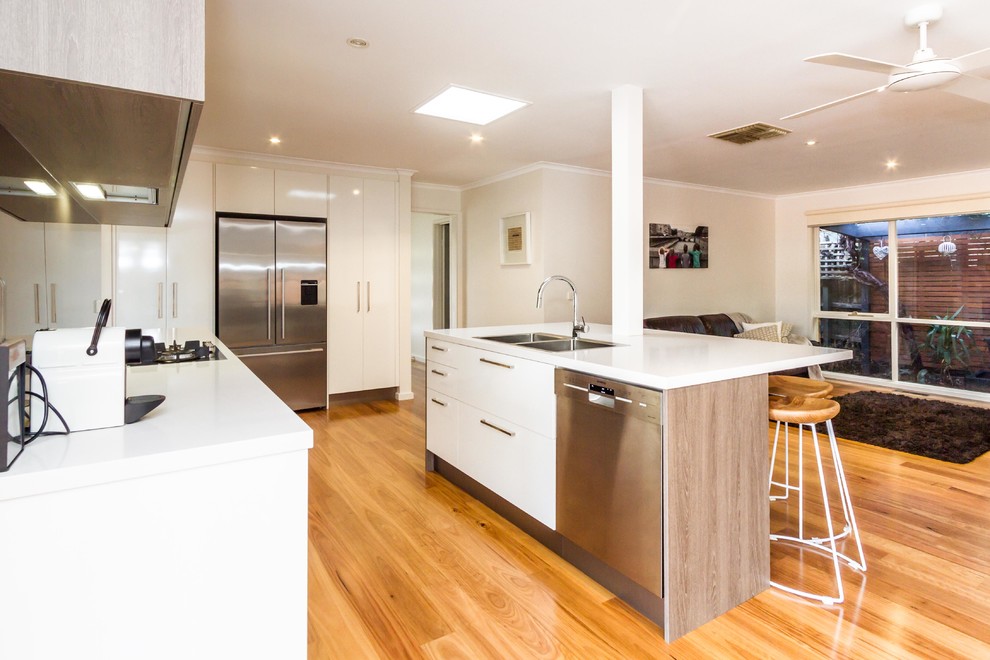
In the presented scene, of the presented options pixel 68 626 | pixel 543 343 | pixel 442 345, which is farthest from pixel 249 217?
pixel 68 626

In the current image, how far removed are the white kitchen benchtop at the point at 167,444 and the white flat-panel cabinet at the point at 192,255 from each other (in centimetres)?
339

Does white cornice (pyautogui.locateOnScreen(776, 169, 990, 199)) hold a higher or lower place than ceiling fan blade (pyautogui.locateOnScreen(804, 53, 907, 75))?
higher

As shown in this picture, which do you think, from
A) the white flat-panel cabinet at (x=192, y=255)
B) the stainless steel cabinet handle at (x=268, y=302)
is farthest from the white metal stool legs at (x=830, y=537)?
the white flat-panel cabinet at (x=192, y=255)

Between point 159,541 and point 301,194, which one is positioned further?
point 301,194

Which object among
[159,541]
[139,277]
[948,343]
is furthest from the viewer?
[948,343]

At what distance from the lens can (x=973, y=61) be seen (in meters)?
2.13

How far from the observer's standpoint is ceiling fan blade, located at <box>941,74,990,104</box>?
2.29 m

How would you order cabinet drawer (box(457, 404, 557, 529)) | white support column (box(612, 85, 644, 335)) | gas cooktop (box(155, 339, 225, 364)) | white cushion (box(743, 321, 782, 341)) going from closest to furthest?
gas cooktop (box(155, 339, 225, 364))
cabinet drawer (box(457, 404, 557, 529))
white support column (box(612, 85, 644, 335))
white cushion (box(743, 321, 782, 341))

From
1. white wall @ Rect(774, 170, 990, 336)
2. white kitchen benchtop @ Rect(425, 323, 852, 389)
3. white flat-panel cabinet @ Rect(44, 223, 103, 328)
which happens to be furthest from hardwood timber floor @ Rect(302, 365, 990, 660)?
white wall @ Rect(774, 170, 990, 336)

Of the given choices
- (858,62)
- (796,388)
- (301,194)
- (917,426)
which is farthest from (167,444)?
(917,426)

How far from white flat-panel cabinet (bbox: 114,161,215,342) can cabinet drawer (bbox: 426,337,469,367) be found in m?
2.08

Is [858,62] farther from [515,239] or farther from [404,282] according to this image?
[404,282]

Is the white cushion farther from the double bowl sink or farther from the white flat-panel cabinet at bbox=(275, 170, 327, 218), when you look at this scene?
the white flat-panel cabinet at bbox=(275, 170, 327, 218)

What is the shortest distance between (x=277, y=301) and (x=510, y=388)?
121 inches
